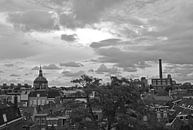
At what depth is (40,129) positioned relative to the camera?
59.3 m

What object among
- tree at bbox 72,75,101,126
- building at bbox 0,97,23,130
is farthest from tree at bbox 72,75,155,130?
building at bbox 0,97,23,130

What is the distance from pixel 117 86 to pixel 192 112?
36.6 metres

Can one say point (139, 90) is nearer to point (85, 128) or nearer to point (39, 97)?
point (85, 128)

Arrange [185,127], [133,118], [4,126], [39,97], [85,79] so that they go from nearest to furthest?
[133,118] → [85,79] → [4,126] → [185,127] → [39,97]

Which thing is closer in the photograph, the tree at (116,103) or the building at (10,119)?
the tree at (116,103)

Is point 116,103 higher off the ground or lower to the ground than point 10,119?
higher

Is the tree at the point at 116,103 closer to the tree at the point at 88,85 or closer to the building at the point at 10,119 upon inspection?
the tree at the point at 88,85

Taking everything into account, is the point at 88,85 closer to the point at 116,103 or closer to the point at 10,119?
the point at 116,103

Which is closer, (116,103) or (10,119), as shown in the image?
(116,103)

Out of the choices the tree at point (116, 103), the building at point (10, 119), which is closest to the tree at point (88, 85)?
the tree at point (116, 103)

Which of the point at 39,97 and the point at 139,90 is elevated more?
the point at 139,90

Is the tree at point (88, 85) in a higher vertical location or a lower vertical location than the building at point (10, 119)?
higher

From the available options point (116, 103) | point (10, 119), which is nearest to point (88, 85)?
point (116, 103)

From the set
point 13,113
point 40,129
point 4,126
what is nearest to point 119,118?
point 4,126
